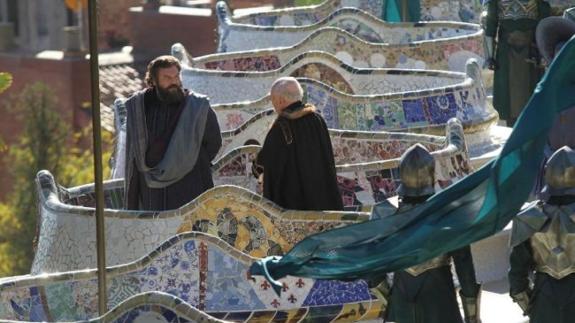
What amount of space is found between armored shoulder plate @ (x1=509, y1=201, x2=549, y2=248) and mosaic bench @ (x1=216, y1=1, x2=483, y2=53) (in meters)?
9.60

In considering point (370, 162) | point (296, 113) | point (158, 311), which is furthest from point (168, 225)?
point (158, 311)

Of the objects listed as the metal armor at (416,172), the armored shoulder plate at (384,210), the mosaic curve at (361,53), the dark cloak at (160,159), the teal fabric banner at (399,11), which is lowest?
the teal fabric banner at (399,11)

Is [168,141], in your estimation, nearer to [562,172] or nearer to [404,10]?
[562,172]

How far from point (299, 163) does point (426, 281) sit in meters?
2.66

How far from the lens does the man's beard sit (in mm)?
13594

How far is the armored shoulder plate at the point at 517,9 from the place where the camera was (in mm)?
17203

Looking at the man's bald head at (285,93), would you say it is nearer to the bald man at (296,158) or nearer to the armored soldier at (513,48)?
the bald man at (296,158)

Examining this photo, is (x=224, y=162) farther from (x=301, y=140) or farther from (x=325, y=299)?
(x=325, y=299)

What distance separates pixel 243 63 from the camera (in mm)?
19250

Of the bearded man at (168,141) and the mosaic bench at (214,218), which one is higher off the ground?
the bearded man at (168,141)

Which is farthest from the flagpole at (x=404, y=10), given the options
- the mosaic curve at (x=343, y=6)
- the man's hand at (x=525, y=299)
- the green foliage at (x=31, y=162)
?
the green foliage at (x=31, y=162)

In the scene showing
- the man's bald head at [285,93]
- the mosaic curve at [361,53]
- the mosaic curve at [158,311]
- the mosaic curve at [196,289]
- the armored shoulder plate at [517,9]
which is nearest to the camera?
the mosaic curve at [158,311]

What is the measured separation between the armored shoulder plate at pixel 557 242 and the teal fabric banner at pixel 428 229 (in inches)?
9.7

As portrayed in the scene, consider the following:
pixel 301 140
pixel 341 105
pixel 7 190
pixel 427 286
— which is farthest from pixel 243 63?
pixel 7 190
